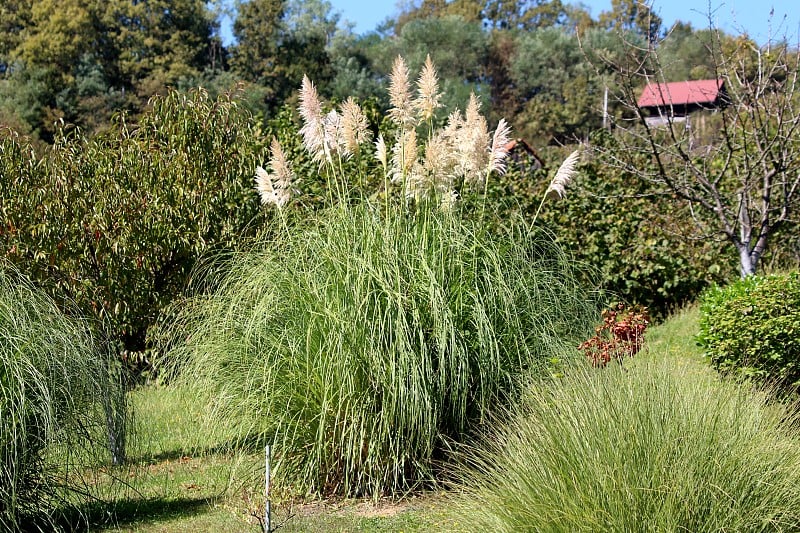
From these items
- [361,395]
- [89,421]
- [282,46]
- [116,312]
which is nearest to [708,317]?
[361,395]

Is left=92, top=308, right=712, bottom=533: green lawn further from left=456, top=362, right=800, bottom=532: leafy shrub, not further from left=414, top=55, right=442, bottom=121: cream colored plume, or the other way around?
left=414, top=55, right=442, bottom=121: cream colored plume

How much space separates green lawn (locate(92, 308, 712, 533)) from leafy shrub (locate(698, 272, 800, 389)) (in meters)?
0.42

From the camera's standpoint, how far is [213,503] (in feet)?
20.1

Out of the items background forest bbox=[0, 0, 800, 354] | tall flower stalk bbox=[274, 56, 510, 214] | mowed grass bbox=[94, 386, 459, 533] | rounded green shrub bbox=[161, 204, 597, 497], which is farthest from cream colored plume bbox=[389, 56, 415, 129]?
mowed grass bbox=[94, 386, 459, 533]

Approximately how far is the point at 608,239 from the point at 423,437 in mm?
6869

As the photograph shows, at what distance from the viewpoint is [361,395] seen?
583 cm

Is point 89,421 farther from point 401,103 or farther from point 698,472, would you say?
point 698,472

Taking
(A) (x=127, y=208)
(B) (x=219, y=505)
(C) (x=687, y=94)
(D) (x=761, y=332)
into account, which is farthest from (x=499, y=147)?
(A) (x=127, y=208)

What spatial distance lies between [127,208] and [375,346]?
484cm

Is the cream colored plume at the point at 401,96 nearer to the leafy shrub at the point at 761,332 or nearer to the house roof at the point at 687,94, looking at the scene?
the house roof at the point at 687,94

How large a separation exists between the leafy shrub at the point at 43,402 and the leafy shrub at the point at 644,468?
237cm

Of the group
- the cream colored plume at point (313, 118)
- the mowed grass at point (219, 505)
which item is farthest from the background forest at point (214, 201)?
the mowed grass at point (219, 505)

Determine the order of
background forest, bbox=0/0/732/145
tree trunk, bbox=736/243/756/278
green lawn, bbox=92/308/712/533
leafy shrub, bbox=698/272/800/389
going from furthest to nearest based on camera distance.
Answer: background forest, bbox=0/0/732/145, tree trunk, bbox=736/243/756/278, leafy shrub, bbox=698/272/800/389, green lawn, bbox=92/308/712/533

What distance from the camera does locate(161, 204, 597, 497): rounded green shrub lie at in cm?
577
